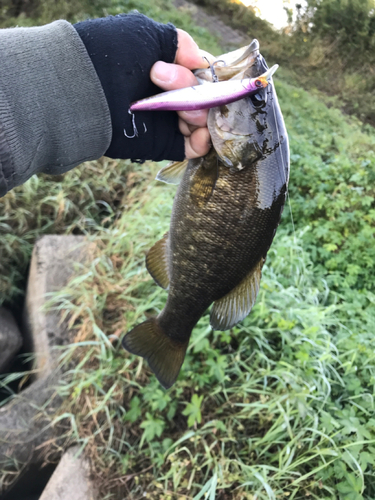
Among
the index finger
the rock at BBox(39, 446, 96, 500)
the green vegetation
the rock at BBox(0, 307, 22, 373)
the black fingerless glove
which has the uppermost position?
the index finger

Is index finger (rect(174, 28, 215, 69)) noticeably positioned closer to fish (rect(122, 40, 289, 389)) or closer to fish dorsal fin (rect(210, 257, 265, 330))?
fish (rect(122, 40, 289, 389))

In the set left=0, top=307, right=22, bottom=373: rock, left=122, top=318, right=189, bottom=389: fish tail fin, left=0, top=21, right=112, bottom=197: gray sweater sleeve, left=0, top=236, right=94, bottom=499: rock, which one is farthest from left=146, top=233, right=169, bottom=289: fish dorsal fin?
left=0, top=307, right=22, bottom=373: rock

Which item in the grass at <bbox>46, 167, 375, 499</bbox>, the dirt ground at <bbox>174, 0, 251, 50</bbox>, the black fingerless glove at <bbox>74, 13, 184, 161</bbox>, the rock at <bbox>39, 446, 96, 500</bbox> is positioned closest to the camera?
the black fingerless glove at <bbox>74, 13, 184, 161</bbox>

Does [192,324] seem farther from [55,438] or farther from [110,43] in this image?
[55,438]

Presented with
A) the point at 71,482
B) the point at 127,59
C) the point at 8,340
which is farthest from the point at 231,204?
the point at 8,340

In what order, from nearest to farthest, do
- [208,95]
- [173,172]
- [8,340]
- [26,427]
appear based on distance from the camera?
[208,95]
[173,172]
[26,427]
[8,340]

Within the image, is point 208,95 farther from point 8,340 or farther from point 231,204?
point 8,340

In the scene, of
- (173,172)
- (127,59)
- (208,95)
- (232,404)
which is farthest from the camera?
(232,404)
